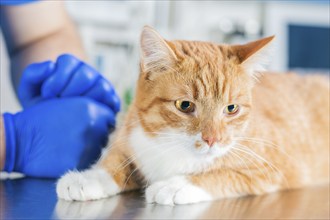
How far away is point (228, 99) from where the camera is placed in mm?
1311

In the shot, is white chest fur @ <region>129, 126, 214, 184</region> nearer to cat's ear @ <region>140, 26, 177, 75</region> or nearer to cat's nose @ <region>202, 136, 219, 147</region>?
cat's nose @ <region>202, 136, 219, 147</region>

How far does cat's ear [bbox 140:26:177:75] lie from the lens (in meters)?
1.28

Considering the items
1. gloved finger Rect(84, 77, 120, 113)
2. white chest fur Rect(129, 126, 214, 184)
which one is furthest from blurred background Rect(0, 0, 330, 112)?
white chest fur Rect(129, 126, 214, 184)

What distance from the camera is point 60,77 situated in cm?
156

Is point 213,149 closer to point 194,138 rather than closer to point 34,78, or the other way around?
point 194,138

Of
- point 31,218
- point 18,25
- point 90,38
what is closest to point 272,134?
point 31,218

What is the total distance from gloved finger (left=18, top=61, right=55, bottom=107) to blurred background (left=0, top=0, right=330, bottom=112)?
2.19 meters

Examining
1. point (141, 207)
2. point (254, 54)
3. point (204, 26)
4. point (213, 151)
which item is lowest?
point (141, 207)

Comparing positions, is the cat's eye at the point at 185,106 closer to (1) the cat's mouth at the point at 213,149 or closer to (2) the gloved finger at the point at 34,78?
(1) the cat's mouth at the point at 213,149

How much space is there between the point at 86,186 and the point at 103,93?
1.59 ft

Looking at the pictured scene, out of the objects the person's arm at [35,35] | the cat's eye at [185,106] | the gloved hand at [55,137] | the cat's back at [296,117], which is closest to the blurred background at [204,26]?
the person's arm at [35,35]

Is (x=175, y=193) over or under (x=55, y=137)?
under

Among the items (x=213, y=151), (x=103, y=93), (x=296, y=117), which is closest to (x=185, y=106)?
(x=213, y=151)

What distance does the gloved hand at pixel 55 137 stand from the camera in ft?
4.91
